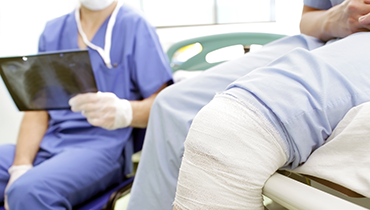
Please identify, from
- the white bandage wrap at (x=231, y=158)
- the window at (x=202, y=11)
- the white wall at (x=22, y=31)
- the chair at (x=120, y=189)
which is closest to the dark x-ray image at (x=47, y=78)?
the chair at (x=120, y=189)

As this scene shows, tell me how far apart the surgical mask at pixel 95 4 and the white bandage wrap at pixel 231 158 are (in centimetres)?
89

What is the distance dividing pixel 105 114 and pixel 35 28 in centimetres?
123

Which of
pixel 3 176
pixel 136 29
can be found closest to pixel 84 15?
pixel 136 29

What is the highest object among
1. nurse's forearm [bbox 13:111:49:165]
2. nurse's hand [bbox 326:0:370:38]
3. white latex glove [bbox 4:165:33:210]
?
nurse's hand [bbox 326:0:370:38]

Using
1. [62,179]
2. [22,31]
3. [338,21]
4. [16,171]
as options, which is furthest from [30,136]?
[338,21]

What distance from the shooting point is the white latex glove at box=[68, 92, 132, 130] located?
3.02 feet

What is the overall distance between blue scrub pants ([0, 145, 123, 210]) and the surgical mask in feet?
1.76

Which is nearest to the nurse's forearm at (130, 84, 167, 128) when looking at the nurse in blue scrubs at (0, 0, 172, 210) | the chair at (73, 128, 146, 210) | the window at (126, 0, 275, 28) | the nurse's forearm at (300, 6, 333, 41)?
the nurse in blue scrubs at (0, 0, 172, 210)

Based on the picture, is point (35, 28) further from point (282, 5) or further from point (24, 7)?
point (282, 5)

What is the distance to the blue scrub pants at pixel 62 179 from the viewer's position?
0.82m

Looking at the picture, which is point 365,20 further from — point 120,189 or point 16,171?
point 16,171

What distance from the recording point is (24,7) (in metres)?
1.75

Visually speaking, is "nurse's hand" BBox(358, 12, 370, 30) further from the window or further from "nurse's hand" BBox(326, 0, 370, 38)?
the window

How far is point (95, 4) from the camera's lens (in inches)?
42.6
